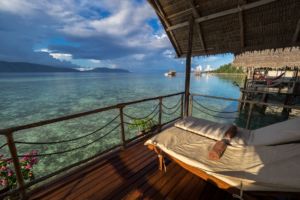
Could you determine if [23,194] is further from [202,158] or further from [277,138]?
[277,138]

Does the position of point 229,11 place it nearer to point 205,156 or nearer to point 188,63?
point 188,63

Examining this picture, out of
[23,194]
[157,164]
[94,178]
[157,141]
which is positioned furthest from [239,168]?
[23,194]

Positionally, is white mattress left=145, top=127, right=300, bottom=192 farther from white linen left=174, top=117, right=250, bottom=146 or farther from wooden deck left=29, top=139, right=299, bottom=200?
wooden deck left=29, top=139, right=299, bottom=200

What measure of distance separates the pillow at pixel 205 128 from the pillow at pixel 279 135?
432 mm

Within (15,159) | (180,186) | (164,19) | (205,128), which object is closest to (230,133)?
(205,128)

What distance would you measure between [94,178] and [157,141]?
47.2 inches

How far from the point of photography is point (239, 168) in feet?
5.67

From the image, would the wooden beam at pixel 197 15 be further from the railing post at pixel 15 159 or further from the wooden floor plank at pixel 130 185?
the railing post at pixel 15 159

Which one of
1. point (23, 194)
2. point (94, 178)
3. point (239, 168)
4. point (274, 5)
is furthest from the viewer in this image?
point (274, 5)

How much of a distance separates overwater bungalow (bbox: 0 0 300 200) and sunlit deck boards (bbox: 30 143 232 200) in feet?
0.05

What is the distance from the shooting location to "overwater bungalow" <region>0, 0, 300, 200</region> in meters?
1.58

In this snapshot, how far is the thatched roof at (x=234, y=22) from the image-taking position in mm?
2998

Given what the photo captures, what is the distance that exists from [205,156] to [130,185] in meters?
1.21

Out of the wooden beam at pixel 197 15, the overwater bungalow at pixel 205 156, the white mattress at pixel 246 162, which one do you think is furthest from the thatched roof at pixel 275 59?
the white mattress at pixel 246 162
